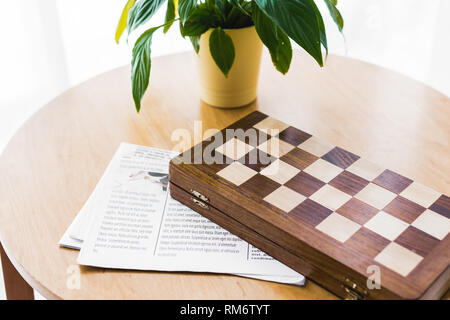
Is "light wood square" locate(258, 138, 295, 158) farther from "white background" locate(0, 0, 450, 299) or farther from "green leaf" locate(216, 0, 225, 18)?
"white background" locate(0, 0, 450, 299)

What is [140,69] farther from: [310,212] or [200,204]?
[310,212]

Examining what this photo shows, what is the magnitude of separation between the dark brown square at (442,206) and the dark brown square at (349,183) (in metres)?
0.10

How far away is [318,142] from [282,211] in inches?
7.3

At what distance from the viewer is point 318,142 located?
847 millimetres

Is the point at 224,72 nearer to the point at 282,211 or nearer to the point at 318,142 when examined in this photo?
the point at 318,142

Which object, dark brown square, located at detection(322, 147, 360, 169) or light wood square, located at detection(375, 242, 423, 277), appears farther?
dark brown square, located at detection(322, 147, 360, 169)

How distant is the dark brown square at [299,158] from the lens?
2.61ft

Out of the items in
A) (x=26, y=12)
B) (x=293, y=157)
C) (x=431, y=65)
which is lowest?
(x=431, y=65)

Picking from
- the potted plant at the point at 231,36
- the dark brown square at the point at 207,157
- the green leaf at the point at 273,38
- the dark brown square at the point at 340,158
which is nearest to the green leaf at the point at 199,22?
the potted plant at the point at 231,36

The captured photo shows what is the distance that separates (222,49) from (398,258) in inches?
19.5

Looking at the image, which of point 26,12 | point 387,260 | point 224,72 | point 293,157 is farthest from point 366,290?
point 26,12

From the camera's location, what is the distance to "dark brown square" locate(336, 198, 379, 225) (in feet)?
2.28

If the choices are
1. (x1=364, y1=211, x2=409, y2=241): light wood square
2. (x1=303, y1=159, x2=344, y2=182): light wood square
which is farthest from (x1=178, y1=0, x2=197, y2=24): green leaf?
(x1=364, y1=211, x2=409, y2=241): light wood square

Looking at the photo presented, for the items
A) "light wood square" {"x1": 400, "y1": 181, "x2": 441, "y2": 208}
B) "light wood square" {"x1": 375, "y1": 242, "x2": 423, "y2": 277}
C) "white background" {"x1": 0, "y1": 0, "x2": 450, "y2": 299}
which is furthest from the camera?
"white background" {"x1": 0, "y1": 0, "x2": 450, "y2": 299}
